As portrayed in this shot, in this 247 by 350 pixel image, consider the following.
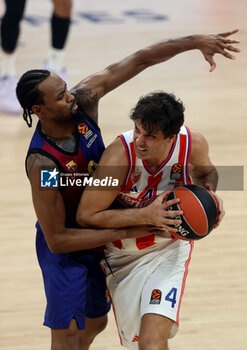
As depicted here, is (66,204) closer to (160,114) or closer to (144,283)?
(144,283)

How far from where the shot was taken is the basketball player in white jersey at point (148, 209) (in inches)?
114

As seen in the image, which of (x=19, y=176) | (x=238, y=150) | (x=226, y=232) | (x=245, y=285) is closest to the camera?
(x=245, y=285)

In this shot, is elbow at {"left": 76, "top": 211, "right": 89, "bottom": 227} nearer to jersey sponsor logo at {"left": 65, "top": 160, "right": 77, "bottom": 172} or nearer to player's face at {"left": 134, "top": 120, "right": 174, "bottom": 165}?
jersey sponsor logo at {"left": 65, "top": 160, "right": 77, "bottom": 172}

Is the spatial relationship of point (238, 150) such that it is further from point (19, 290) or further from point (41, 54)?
point (41, 54)

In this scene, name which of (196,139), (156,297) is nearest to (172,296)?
(156,297)

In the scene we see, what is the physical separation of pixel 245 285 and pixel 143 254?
1127 millimetres

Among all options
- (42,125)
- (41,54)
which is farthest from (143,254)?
(41,54)

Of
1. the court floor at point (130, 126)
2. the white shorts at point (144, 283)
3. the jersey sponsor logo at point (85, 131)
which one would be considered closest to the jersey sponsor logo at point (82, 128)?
the jersey sponsor logo at point (85, 131)

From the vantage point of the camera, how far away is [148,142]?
9.45ft

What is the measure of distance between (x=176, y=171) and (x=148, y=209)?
28 centimetres

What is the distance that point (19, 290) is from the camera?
4.13 meters

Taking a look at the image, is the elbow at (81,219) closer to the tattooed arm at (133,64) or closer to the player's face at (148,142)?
the player's face at (148,142)

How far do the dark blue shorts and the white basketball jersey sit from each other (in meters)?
0.27

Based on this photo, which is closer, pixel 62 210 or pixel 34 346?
pixel 62 210
